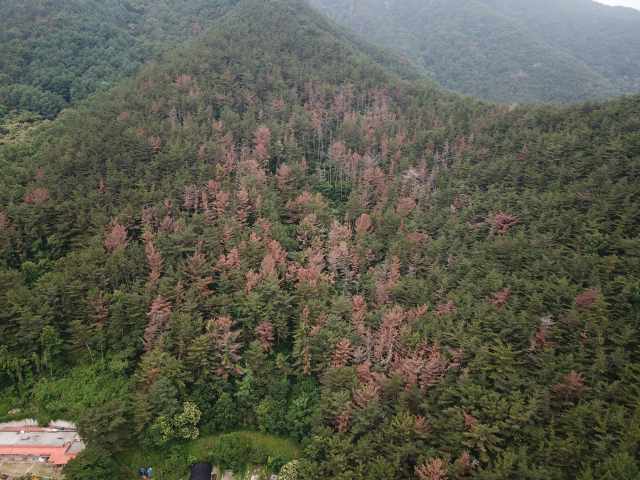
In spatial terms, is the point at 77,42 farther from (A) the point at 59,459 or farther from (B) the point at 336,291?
(A) the point at 59,459

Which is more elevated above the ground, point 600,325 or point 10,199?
point 600,325

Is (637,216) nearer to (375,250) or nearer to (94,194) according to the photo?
(375,250)

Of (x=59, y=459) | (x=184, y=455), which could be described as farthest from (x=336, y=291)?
(x=59, y=459)

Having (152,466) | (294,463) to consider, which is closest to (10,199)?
(152,466)

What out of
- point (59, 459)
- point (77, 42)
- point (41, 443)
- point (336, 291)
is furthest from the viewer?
point (77, 42)

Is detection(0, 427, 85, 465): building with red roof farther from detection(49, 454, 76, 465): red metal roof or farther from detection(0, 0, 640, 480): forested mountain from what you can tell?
detection(0, 0, 640, 480): forested mountain

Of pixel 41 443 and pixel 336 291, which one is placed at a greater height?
pixel 336 291

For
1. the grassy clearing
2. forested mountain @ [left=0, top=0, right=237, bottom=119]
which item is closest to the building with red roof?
the grassy clearing

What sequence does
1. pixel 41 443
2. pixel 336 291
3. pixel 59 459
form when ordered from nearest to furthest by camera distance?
1. pixel 59 459
2. pixel 41 443
3. pixel 336 291
